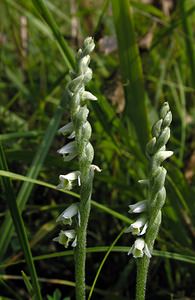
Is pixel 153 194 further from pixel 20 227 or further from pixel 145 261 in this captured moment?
pixel 20 227

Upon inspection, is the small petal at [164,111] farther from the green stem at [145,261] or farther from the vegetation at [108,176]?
the vegetation at [108,176]

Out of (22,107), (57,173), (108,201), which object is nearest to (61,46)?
(57,173)

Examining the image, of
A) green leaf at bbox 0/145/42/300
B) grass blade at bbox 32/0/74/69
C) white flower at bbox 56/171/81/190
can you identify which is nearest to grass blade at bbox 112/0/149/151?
grass blade at bbox 32/0/74/69

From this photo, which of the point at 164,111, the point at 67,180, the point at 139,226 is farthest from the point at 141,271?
the point at 164,111

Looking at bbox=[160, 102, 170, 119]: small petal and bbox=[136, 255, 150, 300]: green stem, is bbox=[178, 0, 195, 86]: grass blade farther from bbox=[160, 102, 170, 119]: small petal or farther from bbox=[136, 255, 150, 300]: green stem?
bbox=[136, 255, 150, 300]: green stem

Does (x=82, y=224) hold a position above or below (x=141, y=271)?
above

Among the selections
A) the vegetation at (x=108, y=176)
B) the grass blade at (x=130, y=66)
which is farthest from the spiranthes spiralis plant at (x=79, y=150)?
the grass blade at (x=130, y=66)
